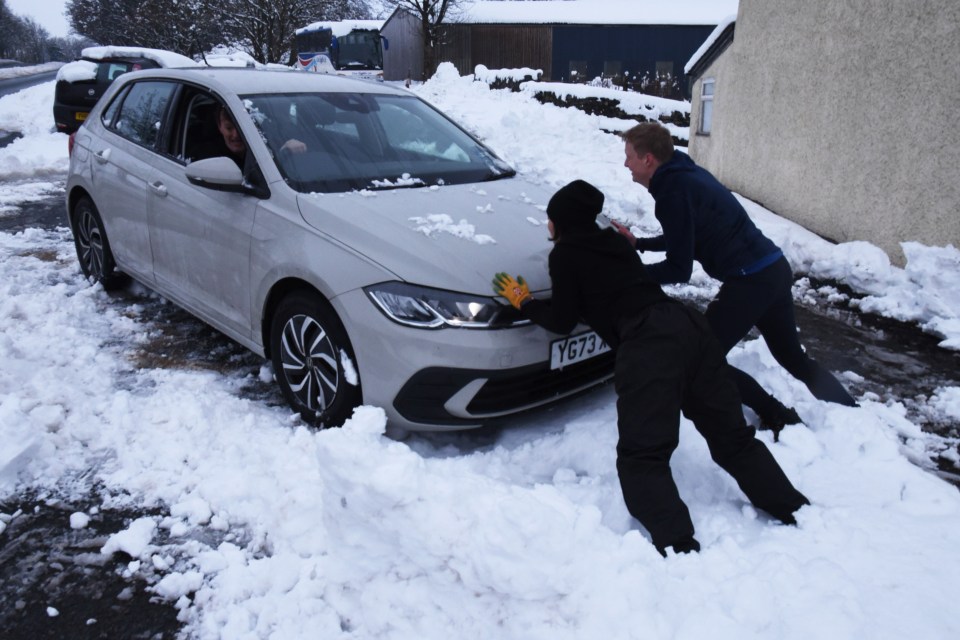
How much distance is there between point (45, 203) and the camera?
371 inches

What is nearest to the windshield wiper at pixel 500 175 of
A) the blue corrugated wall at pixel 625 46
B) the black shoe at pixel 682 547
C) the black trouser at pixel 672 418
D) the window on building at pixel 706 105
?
the black trouser at pixel 672 418

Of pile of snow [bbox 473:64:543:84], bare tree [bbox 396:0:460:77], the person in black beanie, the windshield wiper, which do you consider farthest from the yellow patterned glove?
bare tree [bbox 396:0:460:77]

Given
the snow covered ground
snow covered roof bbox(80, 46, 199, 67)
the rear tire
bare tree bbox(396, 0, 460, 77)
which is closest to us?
the snow covered ground

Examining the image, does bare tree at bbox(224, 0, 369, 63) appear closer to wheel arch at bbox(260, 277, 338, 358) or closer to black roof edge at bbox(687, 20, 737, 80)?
black roof edge at bbox(687, 20, 737, 80)

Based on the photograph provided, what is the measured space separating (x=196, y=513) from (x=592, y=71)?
37243 millimetres

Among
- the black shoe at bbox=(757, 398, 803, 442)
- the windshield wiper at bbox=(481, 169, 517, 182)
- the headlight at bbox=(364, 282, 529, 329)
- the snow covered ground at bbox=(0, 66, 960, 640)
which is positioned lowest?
the snow covered ground at bbox=(0, 66, 960, 640)

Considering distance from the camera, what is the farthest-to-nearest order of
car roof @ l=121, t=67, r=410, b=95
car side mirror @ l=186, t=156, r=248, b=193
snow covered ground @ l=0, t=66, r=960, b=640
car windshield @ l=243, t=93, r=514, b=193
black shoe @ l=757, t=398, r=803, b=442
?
car roof @ l=121, t=67, r=410, b=95
car windshield @ l=243, t=93, r=514, b=193
car side mirror @ l=186, t=156, r=248, b=193
black shoe @ l=757, t=398, r=803, b=442
snow covered ground @ l=0, t=66, r=960, b=640

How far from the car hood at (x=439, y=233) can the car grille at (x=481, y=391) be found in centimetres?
37

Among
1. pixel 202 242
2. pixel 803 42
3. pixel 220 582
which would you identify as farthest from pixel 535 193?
pixel 803 42

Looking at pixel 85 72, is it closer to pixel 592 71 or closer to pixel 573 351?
pixel 573 351

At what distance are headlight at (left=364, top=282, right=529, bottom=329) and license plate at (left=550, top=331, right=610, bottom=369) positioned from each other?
0.27 m

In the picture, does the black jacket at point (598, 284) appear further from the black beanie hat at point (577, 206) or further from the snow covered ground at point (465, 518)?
the snow covered ground at point (465, 518)

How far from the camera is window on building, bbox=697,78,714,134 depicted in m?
12.5

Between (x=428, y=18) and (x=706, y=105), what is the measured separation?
2371 centimetres
